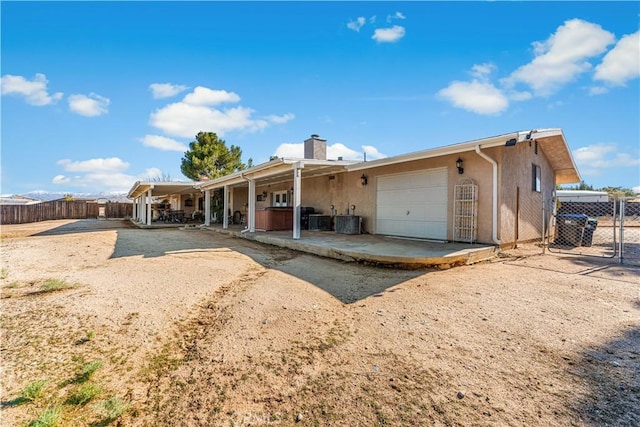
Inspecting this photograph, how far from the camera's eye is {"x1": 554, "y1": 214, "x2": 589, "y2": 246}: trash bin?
9.03 meters

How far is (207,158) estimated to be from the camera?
28.6m

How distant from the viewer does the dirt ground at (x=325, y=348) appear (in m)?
2.03

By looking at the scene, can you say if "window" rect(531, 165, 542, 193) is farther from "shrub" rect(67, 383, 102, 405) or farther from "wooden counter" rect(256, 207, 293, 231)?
"shrub" rect(67, 383, 102, 405)

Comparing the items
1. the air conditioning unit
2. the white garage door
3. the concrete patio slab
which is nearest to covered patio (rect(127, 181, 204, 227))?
the air conditioning unit

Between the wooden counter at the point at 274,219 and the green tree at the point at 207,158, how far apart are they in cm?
1806

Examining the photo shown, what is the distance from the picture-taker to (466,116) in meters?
13.3

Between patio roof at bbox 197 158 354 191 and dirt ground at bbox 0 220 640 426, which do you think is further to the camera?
patio roof at bbox 197 158 354 191

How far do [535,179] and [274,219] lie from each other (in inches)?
361

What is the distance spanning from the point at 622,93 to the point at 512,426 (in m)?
13.6

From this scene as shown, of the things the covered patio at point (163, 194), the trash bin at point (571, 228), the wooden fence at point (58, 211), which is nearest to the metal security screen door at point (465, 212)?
the trash bin at point (571, 228)

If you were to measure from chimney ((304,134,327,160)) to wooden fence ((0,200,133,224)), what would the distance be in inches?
1019

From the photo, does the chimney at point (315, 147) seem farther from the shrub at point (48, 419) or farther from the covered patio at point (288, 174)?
the shrub at point (48, 419)

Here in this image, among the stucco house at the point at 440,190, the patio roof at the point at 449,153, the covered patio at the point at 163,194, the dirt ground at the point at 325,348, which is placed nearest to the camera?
the dirt ground at the point at 325,348

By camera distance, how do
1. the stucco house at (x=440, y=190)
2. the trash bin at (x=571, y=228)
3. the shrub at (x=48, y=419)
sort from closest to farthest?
the shrub at (x=48, y=419) → the stucco house at (x=440, y=190) → the trash bin at (x=571, y=228)
